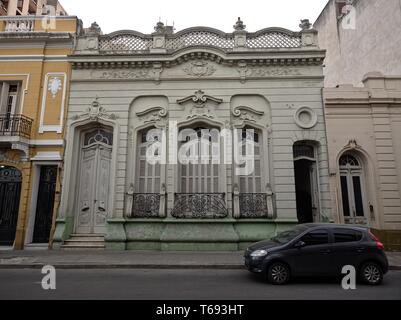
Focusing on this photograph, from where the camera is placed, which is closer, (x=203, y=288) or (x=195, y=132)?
(x=203, y=288)

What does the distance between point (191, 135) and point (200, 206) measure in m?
3.02

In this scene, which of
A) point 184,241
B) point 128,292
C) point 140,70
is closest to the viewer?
point 128,292

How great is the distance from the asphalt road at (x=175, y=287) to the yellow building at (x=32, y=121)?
12.2 ft

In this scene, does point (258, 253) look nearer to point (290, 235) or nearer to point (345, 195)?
point (290, 235)

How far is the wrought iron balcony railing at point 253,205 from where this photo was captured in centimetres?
1047

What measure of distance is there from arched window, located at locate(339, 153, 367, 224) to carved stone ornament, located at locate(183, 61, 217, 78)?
663cm

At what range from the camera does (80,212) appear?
11141 mm

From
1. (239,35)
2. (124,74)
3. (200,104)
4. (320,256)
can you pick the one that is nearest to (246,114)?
(200,104)

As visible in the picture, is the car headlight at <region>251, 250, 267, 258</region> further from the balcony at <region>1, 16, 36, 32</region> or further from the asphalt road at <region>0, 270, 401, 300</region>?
the balcony at <region>1, 16, 36, 32</region>

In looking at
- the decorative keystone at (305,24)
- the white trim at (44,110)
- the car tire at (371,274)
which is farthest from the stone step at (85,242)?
the decorative keystone at (305,24)

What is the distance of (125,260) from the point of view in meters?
8.48

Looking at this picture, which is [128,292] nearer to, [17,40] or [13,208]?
[13,208]

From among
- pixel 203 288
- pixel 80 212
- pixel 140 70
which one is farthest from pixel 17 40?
pixel 203 288

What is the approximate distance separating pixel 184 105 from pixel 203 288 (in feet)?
24.7
